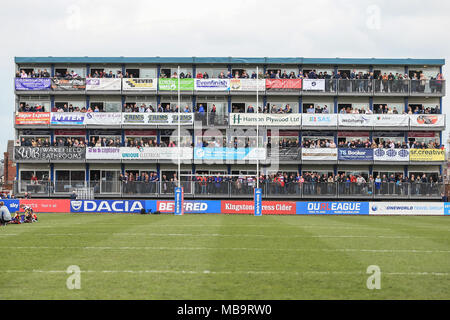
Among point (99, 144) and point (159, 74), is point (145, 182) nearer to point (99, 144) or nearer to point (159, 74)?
point (99, 144)

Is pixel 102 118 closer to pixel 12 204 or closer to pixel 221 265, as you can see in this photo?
pixel 12 204

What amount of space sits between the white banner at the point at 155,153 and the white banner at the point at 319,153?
11372 mm

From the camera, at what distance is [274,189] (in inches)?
1780

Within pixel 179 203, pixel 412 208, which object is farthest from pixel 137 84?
pixel 412 208

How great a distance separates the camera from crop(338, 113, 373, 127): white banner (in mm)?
50156

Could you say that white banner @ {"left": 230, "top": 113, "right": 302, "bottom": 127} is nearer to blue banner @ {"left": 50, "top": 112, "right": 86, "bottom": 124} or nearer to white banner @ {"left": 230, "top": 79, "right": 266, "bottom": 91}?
white banner @ {"left": 230, "top": 79, "right": 266, "bottom": 91}

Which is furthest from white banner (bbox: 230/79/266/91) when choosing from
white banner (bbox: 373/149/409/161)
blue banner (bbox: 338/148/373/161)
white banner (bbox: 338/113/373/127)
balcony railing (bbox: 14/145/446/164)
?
white banner (bbox: 373/149/409/161)

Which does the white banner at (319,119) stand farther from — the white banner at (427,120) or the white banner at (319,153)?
the white banner at (427,120)

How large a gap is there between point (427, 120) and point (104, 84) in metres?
33.1

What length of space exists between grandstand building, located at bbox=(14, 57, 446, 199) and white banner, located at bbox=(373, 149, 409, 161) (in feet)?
0.33

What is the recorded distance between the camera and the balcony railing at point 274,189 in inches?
1764

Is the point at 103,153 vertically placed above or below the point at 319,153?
below
